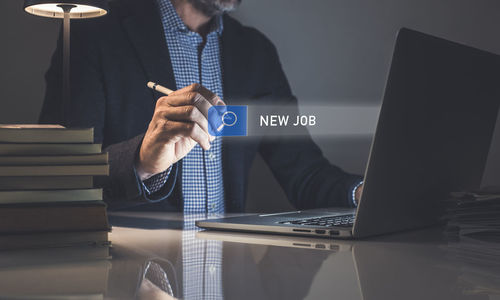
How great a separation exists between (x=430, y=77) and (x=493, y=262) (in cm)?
32

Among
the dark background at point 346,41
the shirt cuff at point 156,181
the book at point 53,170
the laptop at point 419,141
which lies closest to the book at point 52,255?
the book at point 53,170

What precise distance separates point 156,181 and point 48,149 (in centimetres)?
72

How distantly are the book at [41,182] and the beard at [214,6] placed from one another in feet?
5.09

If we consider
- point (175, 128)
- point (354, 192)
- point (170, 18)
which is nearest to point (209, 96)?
point (175, 128)

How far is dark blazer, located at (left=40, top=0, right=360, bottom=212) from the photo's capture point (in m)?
2.06

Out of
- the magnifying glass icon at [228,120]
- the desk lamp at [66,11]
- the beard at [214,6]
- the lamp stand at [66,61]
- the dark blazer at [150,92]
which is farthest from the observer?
the beard at [214,6]

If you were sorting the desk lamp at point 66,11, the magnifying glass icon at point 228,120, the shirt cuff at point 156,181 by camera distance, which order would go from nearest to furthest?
the magnifying glass icon at point 228,120 → the shirt cuff at point 156,181 → the desk lamp at point 66,11

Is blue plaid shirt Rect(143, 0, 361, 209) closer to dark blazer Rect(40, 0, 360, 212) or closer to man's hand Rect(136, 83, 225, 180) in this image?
dark blazer Rect(40, 0, 360, 212)

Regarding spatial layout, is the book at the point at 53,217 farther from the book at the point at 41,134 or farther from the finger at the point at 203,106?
the finger at the point at 203,106

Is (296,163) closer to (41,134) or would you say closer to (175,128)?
(175,128)

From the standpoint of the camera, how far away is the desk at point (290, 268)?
60 cm

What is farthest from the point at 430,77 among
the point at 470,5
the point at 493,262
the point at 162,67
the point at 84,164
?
the point at 470,5

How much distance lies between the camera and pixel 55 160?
876 millimetres

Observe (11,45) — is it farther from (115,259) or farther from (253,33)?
(115,259)
